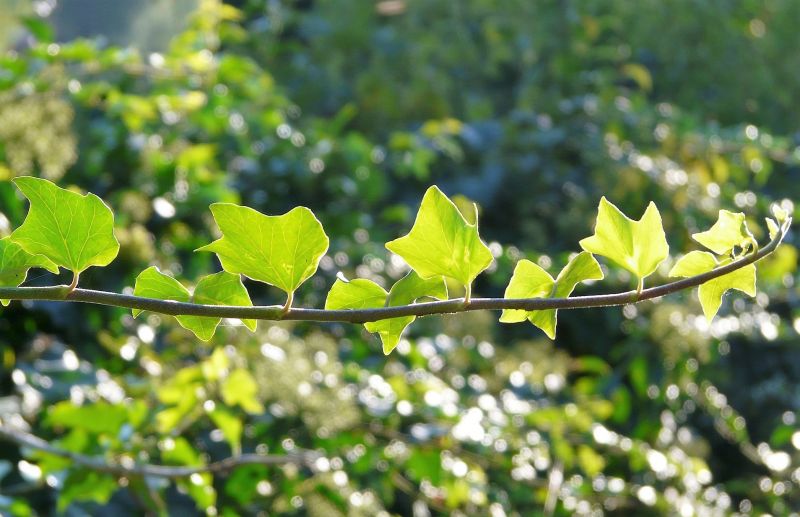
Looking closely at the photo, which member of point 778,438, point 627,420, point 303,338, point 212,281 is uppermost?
point 212,281

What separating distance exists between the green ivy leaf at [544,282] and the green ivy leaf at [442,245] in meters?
0.01

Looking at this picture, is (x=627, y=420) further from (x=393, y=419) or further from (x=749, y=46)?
(x=749, y=46)

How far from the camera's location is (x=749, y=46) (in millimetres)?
2428

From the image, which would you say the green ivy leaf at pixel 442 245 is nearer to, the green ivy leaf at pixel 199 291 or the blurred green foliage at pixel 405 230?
the green ivy leaf at pixel 199 291

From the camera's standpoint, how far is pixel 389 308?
343 millimetres

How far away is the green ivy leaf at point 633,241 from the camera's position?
1.24ft

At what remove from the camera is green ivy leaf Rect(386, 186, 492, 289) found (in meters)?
0.36

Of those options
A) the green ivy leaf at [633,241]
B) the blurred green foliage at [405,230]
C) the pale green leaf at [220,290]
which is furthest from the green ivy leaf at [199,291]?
the blurred green foliage at [405,230]

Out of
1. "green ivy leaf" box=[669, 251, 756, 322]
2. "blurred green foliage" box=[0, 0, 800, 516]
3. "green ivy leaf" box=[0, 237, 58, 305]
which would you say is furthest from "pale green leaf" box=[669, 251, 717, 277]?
"blurred green foliage" box=[0, 0, 800, 516]

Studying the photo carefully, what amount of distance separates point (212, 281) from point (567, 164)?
1.72 m

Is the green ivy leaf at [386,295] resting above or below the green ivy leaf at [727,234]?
below

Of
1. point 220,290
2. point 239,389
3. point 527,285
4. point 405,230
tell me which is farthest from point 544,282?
point 405,230

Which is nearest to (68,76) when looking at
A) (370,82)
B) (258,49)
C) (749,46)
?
(370,82)

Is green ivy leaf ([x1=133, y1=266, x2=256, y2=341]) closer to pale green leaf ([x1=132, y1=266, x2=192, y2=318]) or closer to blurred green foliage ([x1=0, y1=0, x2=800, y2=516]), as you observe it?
pale green leaf ([x1=132, y1=266, x2=192, y2=318])
